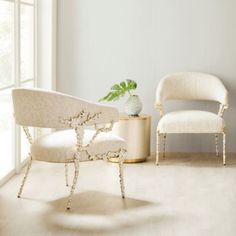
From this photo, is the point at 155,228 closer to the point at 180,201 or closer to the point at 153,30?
the point at 180,201

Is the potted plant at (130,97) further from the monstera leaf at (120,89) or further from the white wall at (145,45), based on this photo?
the white wall at (145,45)

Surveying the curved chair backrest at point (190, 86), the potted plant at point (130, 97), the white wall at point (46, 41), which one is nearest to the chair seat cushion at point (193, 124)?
the potted plant at point (130, 97)

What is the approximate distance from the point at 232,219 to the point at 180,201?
587 mm

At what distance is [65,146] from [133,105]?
70.7 inches

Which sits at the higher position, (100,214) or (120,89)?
(120,89)

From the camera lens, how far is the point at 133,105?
6438 millimetres

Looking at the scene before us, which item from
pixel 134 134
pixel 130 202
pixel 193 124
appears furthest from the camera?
pixel 134 134

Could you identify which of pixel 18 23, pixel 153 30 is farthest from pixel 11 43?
pixel 153 30

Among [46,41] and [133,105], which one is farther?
[46,41]

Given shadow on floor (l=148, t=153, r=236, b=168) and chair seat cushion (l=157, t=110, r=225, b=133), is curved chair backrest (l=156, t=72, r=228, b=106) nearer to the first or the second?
chair seat cushion (l=157, t=110, r=225, b=133)

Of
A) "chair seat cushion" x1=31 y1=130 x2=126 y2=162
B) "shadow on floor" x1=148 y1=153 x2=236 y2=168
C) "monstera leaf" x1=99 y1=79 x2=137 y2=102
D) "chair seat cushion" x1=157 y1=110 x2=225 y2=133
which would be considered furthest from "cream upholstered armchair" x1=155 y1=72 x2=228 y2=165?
"chair seat cushion" x1=31 y1=130 x2=126 y2=162

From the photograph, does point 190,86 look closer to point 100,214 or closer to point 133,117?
point 133,117

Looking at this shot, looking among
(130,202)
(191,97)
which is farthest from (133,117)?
(130,202)

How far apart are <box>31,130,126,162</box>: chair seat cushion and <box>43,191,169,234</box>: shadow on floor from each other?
362 mm
